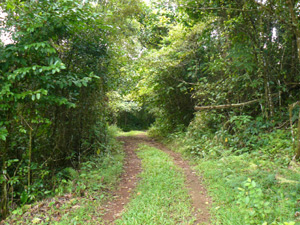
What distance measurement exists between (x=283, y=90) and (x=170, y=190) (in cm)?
409

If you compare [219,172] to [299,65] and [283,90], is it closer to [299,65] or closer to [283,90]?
[283,90]

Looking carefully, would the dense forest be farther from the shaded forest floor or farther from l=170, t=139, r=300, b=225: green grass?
the shaded forest floor

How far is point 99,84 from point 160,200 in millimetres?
3782

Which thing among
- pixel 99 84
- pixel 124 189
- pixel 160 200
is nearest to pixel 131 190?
pixel 124 189

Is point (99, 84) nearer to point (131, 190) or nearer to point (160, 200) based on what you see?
point (131, 190)

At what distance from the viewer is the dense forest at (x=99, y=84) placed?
11.9 feet

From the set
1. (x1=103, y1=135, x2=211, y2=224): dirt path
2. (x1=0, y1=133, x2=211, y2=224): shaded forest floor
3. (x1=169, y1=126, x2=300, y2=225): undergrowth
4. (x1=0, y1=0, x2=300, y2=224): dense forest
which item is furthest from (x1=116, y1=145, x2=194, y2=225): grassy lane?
(x1=0, y1=0, x2=300, y2=224): dense forest

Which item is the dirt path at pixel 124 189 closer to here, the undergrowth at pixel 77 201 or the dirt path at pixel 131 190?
the dirt path at pixel 131 190

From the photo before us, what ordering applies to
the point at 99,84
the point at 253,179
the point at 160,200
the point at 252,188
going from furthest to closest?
1. the point at 99,84
2. the point at 253,179
3. the point at 160,200
4. the point at 252,188

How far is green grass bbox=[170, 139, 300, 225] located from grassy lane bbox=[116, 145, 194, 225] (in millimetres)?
523

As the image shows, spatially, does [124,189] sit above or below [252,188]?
below

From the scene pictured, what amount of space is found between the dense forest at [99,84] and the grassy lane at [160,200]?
1.11m

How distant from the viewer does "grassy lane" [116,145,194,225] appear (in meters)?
3.32

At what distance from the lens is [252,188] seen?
9.75 ft
